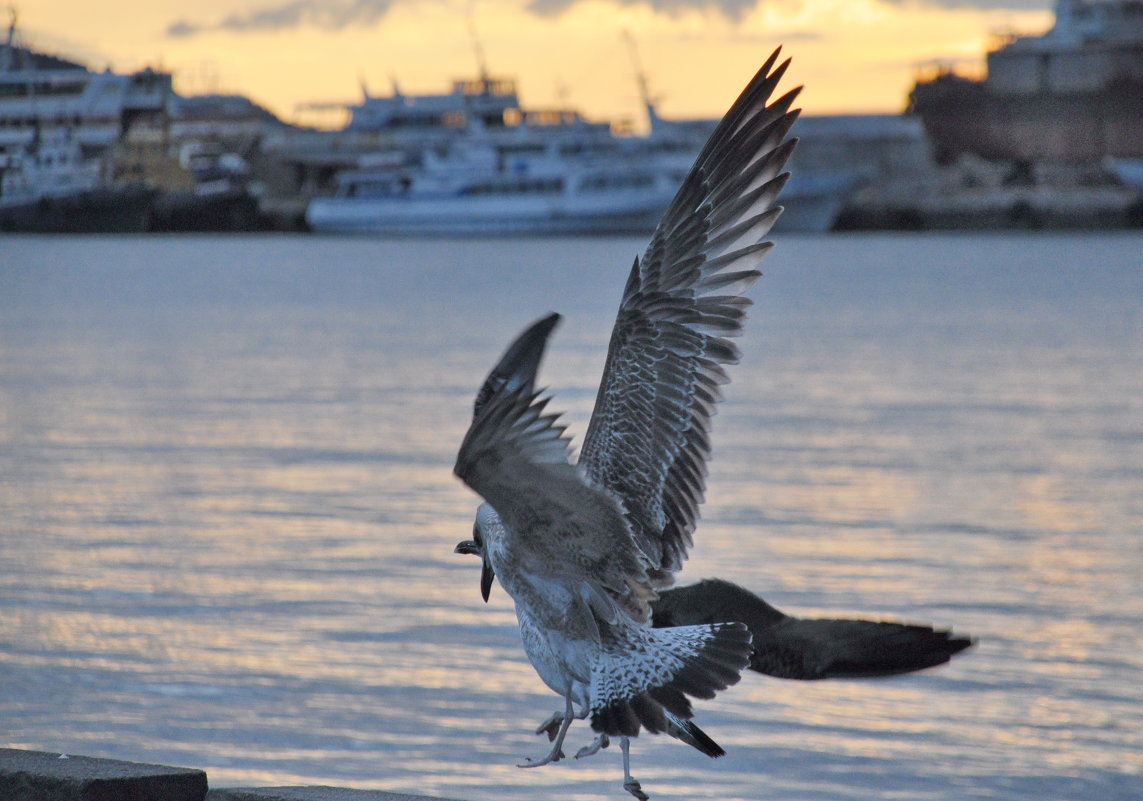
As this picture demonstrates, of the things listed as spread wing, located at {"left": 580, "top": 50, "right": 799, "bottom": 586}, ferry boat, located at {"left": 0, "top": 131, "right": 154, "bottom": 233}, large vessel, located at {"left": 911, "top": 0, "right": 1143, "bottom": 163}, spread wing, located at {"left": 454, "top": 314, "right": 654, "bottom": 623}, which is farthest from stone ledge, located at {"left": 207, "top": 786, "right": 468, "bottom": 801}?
ferry boat, located at {"left": 0, "top": 131, "right": 154, "bottom": 233}

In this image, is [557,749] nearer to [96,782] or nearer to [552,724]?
[552,724]

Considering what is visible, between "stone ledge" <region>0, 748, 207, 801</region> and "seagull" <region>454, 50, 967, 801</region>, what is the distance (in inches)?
38.9

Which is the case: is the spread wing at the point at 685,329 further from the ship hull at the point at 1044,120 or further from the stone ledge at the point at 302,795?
the ship hull at the point at 1044,120

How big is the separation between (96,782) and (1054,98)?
102m

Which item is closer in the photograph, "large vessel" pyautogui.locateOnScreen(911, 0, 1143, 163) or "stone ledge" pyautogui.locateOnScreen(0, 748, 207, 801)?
"stone ledge" pyautogui.locateOnScreen(0, 748, 207, 801)

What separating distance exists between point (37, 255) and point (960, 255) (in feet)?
177

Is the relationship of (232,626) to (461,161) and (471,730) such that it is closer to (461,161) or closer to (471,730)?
(471,730)

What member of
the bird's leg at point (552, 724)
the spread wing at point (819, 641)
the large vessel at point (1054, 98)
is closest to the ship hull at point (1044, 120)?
the large vessel at point (1054, 98)

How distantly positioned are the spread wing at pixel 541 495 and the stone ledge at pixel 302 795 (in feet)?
2.37

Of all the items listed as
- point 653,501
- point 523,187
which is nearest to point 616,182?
point 523,187

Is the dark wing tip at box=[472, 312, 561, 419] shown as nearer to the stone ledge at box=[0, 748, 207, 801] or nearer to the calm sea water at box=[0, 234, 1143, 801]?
the stone ledge at box=[0, 748, 207, 801]

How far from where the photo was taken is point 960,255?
106 m

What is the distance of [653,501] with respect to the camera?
494 centimetres

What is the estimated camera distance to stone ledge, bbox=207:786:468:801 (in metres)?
4.70
